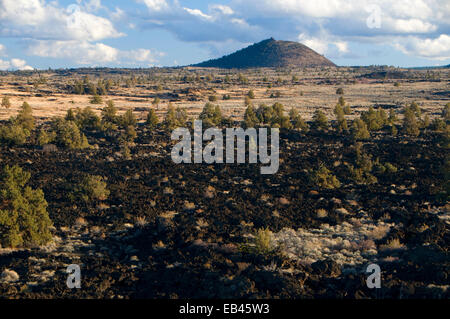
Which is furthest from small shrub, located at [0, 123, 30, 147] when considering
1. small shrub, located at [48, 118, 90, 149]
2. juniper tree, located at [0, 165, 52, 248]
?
juniper tree, located at [0, 165, 52, 248]

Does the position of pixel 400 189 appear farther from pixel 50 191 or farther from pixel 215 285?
pixel 50 191

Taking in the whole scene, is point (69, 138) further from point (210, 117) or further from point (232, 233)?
point (232, 233)
